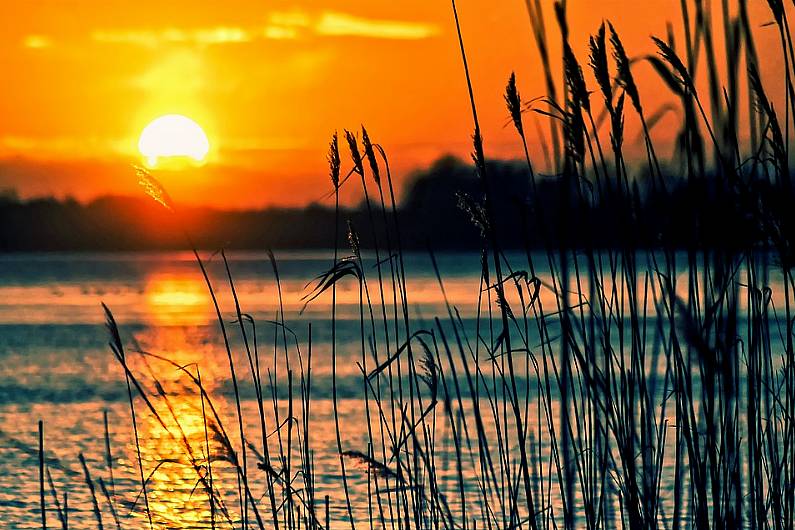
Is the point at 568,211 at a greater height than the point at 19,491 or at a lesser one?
greater

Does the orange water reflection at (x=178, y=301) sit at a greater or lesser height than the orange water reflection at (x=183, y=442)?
lesser

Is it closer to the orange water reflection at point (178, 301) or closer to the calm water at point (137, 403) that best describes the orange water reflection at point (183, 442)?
the calm water at point (137, 403)

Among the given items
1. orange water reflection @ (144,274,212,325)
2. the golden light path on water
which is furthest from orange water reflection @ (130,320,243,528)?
orange water reflection @ (144,274,212,325)

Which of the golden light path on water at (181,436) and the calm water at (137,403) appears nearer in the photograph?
the golden light path on water at (181,436)

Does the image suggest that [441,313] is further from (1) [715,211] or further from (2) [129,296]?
(1) [715,211]

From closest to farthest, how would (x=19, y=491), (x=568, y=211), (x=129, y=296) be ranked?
(x=568, y=211) < (x=19, y=491) < (x=129, y=296)

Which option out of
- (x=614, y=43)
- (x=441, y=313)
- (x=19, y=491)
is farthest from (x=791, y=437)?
(x=441, y=313)

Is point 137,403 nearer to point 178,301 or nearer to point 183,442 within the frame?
point 183,442

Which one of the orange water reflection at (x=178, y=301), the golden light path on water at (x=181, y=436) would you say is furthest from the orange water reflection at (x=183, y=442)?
the orange water reflection at (x=178, y=301)

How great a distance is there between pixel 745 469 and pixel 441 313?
2593 centimetres

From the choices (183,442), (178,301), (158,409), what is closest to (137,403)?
(158,409)

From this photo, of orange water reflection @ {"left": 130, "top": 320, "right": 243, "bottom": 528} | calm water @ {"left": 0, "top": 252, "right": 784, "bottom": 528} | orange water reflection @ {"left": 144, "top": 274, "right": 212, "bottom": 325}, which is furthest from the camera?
orange water reflection @ {"left": 144, "top": 274, "right": 212, "bottom": 325}

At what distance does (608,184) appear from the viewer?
2.53 metres

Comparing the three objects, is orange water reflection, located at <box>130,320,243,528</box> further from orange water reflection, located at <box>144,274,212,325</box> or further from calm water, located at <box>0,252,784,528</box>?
orange water reflection, located at <box>144,274,212,325</box>
